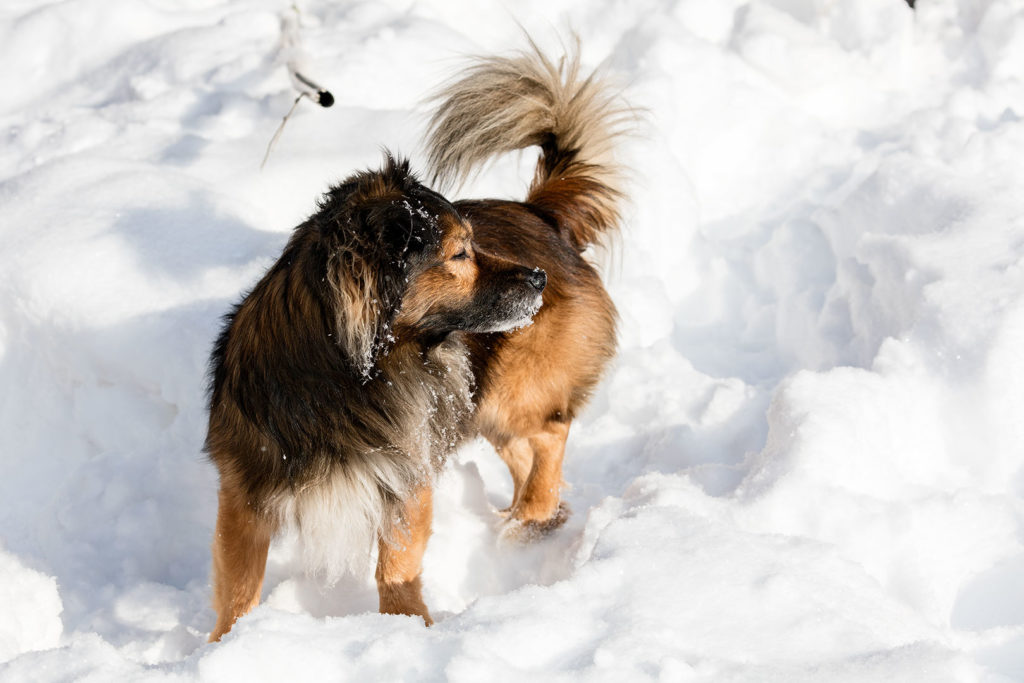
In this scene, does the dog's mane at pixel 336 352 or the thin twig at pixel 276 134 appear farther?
the thin twig at pixel 276 134

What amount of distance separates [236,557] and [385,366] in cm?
69

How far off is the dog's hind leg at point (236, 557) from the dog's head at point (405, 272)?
552mm

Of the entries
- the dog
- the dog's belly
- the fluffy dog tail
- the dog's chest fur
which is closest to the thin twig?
the fluffy dog tail

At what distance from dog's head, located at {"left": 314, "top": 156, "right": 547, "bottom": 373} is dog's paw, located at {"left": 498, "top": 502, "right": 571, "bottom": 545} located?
0.86 metres

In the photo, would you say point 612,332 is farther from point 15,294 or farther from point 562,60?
point 15,294

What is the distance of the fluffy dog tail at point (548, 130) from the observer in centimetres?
304

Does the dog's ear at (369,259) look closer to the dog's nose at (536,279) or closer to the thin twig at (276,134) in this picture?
the dog's nose at (536,279)

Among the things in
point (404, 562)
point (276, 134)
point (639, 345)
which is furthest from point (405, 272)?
point (276, 134)

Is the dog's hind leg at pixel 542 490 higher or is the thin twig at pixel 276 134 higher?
the thin twig at pixel 276 134

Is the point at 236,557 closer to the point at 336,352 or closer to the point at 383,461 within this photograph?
the point at 383,461

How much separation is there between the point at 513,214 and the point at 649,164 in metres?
2.05

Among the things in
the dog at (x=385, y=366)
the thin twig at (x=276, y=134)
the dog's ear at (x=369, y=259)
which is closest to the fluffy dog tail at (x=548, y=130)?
the dog at (x=385, y=366)

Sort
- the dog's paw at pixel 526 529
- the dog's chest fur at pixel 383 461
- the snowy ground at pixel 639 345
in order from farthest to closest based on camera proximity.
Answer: the dog's paw at pixel 526 529, the dog's chest fur at pixel 383 461, the snowy ground at pixel 639 345

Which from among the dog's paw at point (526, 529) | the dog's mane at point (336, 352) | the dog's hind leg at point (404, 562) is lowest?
the dog's paw at point (526, 529)
